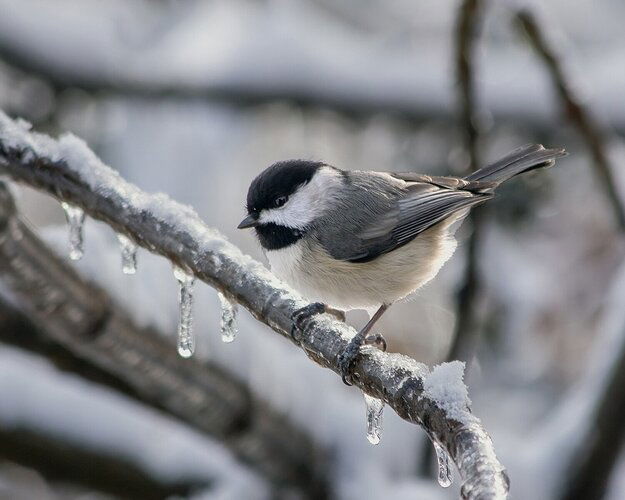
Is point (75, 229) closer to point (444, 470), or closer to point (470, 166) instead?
point (444, 470)

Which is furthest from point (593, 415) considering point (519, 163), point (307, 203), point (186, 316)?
point (186, 316)

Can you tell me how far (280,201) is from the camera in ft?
6.64

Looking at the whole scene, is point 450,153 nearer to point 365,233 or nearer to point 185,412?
point 365,233

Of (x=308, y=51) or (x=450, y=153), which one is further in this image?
(x=308, y=51)

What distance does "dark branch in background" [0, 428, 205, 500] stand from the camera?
82.3 inches

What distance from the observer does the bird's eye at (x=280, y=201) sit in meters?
2.02

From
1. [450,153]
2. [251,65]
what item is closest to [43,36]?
[251,65]

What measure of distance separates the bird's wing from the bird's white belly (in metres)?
0.02

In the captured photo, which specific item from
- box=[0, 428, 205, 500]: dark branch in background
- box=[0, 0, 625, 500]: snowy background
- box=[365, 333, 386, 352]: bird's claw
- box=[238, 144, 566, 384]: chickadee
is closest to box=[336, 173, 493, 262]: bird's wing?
box=[238, 144, 566, 384]: chickadee

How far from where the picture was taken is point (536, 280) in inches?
146

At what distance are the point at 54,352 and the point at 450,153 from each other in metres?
2.10

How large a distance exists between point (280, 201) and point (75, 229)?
1.82 ft

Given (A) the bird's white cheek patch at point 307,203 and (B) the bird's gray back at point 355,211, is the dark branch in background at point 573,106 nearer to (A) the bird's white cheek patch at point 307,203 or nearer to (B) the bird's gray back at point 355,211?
(B) the bird's gray back at point 355,211

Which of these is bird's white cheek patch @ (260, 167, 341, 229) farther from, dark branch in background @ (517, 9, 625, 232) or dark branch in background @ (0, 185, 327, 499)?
dark branch in background @ (517, 9, 625, 232)
